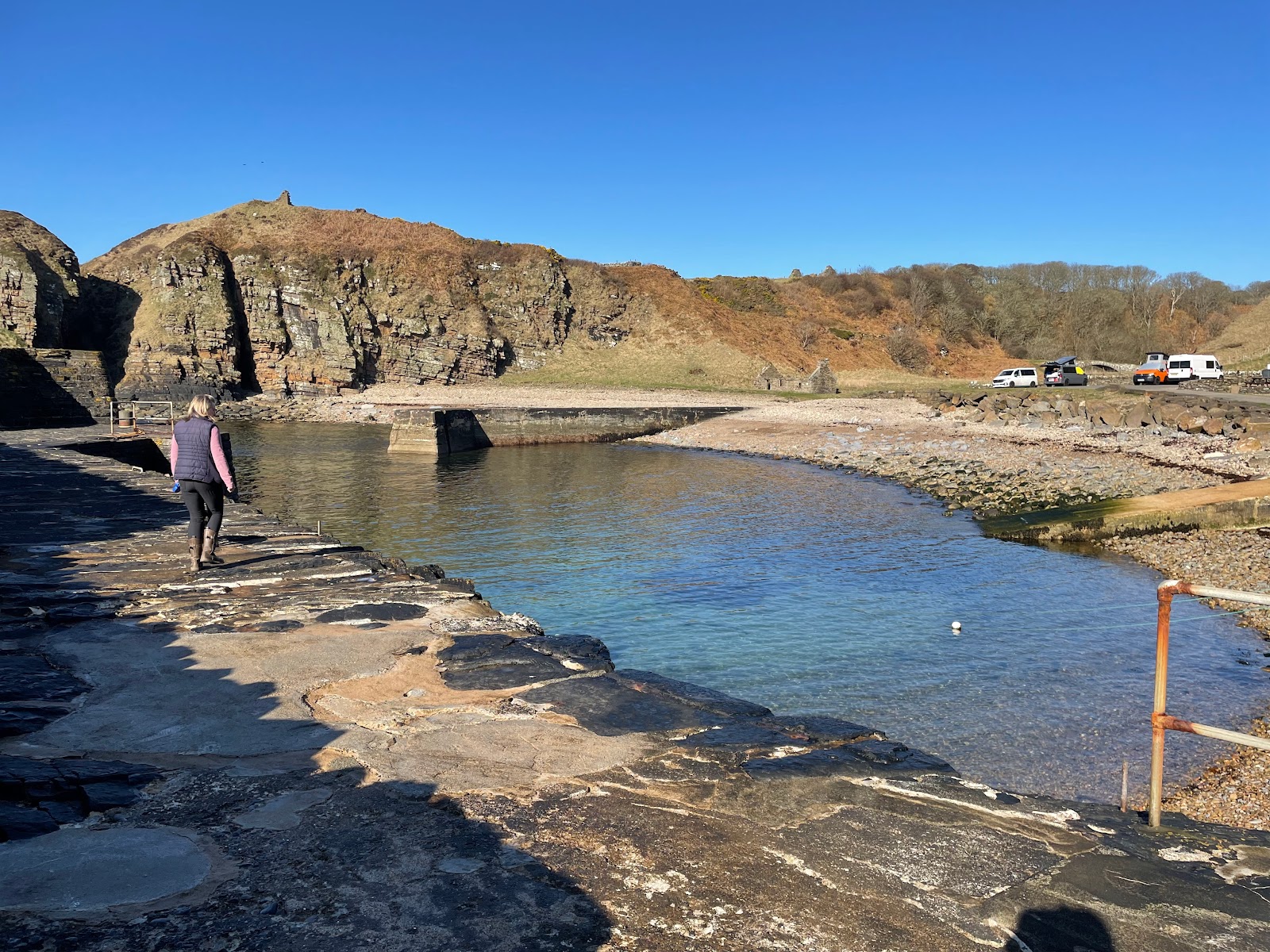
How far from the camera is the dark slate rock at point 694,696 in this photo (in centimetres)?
548

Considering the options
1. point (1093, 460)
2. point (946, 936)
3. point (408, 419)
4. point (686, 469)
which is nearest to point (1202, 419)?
point (1093, 460)

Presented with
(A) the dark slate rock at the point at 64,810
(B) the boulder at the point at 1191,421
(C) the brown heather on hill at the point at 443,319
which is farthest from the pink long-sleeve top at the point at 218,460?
(C) the brown heather on hill at the point at 443,319

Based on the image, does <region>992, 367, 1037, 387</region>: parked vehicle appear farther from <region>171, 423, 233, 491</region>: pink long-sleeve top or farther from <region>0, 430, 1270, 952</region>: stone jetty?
<region>0, 430, 1270, 952</region>: stone jetty

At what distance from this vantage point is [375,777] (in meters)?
4.01

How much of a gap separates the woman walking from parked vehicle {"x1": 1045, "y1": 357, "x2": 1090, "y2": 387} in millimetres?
44878

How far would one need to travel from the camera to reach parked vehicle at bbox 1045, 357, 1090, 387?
151 feet

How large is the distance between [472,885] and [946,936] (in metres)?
1.54

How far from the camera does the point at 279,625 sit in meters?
6.50

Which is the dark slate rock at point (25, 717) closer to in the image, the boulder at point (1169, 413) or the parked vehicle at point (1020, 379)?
the boulder at point (1169, 413)

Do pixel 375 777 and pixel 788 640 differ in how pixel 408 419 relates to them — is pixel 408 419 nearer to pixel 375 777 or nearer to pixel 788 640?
pixel 788 640

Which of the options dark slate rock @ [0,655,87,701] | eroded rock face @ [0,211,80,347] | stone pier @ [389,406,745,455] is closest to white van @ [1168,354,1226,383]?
stone pier @ [389,406,745,455]

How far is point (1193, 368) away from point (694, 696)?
50587mm

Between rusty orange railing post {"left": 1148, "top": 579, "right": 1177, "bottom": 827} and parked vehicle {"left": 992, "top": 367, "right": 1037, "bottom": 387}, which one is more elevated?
parked vehicle {"left": 992, "top": 367, "right": 1037, "bottom": 387}

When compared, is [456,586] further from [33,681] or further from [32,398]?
[32,398]
